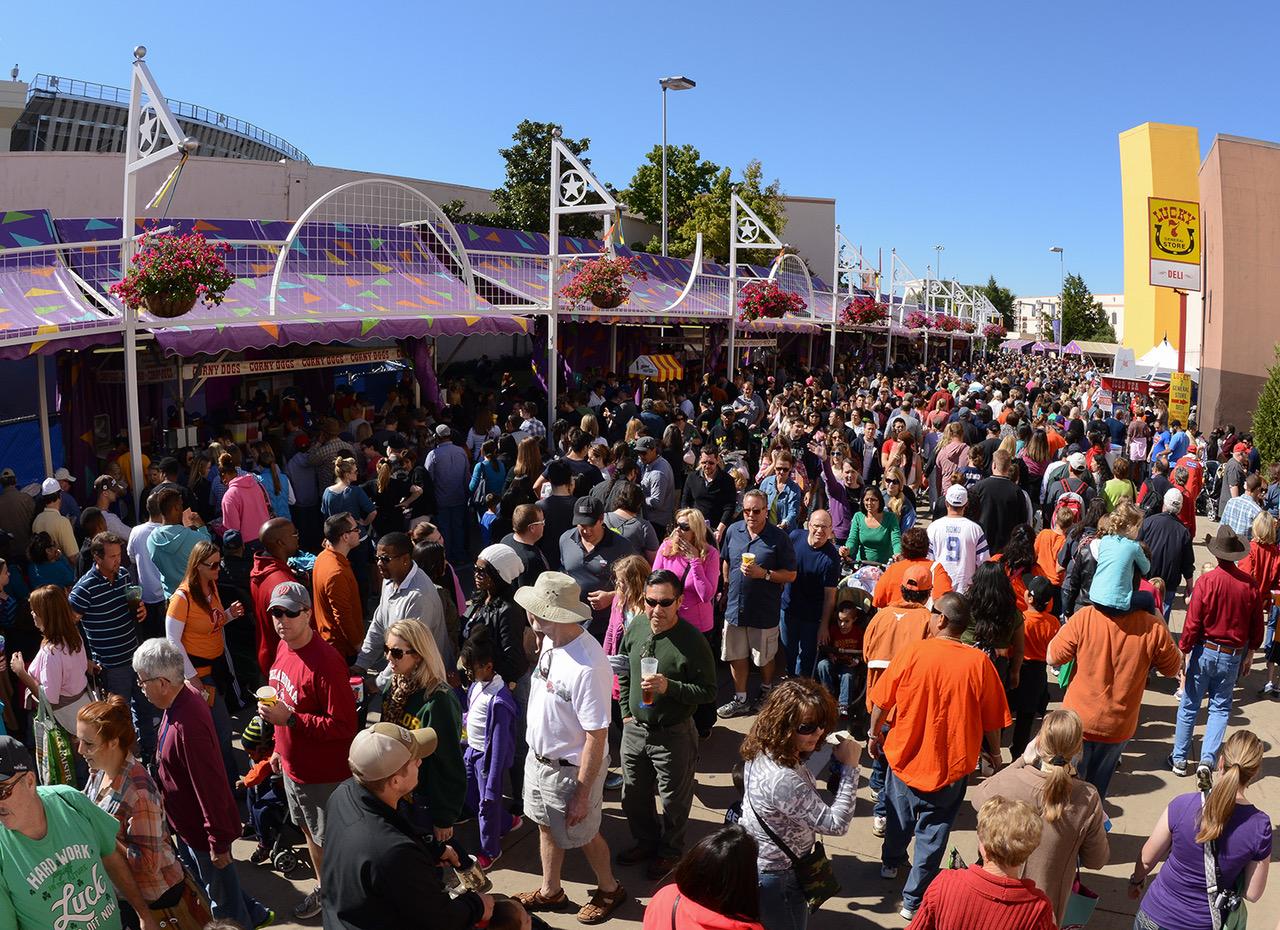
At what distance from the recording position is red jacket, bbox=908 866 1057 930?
2.89 metres

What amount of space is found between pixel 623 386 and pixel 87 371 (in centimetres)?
918

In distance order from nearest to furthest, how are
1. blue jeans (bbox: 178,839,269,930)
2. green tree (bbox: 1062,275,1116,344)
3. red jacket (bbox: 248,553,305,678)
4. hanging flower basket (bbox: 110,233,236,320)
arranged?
blue jeans (bbox: 178,839,269,930) < red jacket (bbox: 248,553,305,678) < hanging flower basket (bbox: 110,233,236,320) < green tree (bbox: 1062,275,1116,344)

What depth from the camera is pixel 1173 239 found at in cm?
2108

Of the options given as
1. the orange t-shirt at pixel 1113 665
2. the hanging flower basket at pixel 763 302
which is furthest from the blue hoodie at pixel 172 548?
the hanging flower basket at pixel 763 302

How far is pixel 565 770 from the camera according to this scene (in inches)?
168

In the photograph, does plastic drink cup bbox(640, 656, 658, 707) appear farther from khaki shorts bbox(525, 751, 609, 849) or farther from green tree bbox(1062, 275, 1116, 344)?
green tree bbox(1062, 275, 1116, 344)

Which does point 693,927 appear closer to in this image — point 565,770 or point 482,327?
point 565,770

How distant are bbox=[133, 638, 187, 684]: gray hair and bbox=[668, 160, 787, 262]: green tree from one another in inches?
1382

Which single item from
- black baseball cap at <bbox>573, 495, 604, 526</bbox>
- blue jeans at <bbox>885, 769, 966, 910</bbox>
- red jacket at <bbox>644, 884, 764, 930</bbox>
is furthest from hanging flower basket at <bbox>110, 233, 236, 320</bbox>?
red jacket at <bbox>644, 884, 764, 930</bbox>

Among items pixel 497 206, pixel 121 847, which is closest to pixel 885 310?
pixel 497 206

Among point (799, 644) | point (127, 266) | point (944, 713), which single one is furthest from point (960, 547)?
point (127, 266)

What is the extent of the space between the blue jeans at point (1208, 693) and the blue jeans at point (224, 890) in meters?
5.31

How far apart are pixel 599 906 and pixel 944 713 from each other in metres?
1.82

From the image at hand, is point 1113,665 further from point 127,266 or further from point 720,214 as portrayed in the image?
point 720,214
